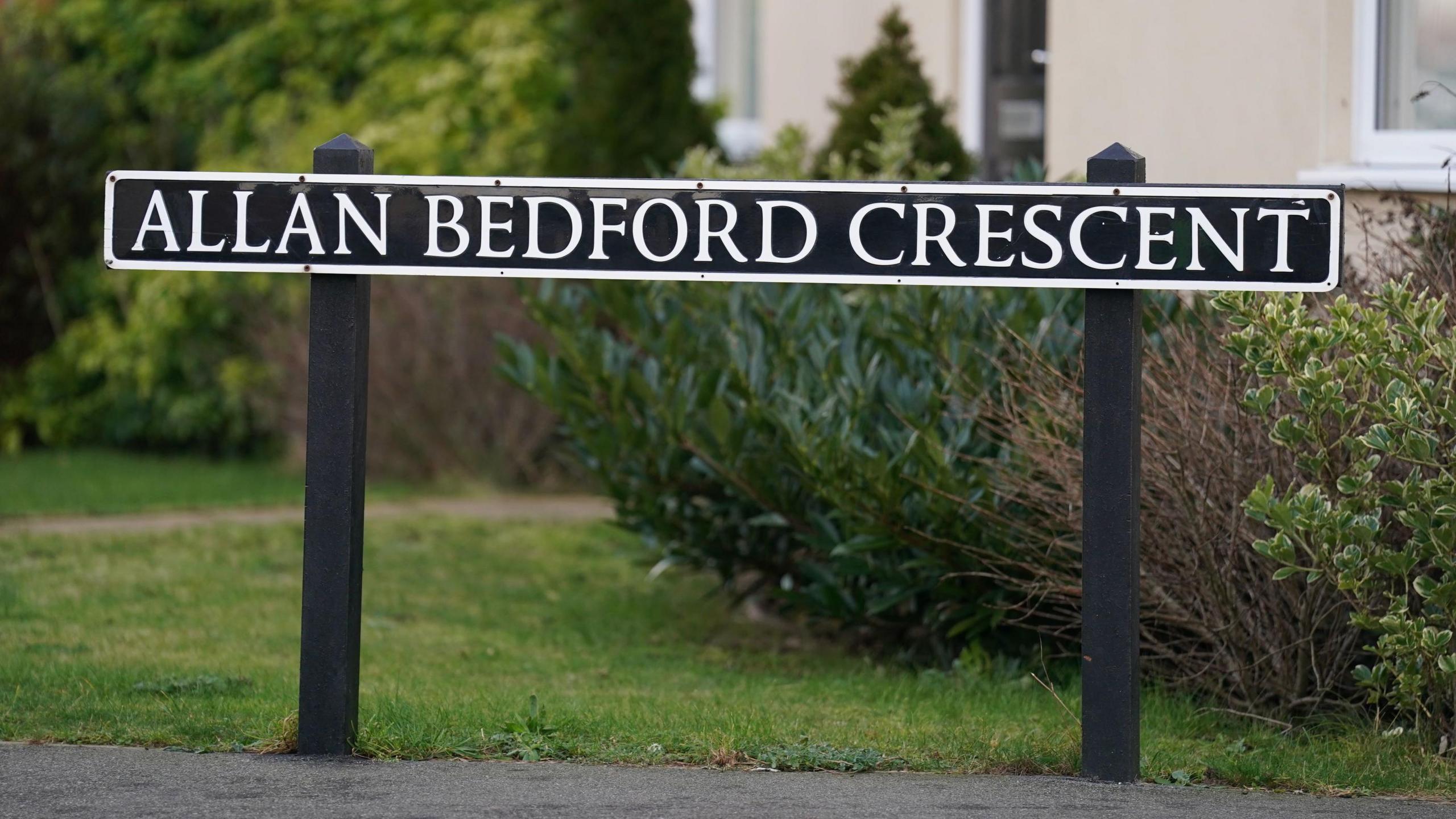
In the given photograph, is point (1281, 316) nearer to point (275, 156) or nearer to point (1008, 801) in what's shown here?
point (1008, 801)

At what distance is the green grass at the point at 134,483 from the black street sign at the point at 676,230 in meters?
Answer: 5.79

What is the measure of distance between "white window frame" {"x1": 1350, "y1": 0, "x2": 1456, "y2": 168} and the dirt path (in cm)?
457

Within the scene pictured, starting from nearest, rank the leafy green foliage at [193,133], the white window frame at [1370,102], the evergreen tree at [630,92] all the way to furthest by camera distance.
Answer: the white window frame at [1370,102] → the evergreen tree at [630,92] → the leafy green foliage at [193,133]

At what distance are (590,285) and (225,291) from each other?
16.8 ft

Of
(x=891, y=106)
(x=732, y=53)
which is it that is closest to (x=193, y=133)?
(x=732, y=53)

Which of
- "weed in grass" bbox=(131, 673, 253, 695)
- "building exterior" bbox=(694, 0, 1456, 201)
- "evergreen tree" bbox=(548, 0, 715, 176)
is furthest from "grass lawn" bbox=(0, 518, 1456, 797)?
"evergreen tree" bbox=(548, 0, 715, 176)

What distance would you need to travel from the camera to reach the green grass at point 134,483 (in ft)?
32.7

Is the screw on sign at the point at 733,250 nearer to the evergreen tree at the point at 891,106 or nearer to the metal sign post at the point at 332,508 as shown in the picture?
the metal sign post at the point at 332,508

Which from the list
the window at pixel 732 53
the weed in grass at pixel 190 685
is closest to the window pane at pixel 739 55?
the window at pixel 732 53

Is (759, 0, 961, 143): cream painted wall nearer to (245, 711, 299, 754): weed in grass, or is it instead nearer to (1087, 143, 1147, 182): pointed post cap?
(1087, 143, 1147, 182): pointed post cap

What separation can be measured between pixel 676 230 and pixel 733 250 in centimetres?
15

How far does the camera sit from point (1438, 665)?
445cm

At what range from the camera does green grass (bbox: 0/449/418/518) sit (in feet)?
32.7

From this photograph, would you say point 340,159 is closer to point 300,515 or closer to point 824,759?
point 824,759
